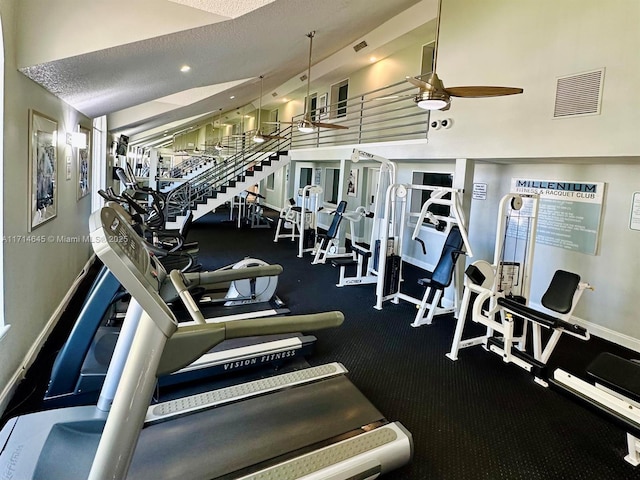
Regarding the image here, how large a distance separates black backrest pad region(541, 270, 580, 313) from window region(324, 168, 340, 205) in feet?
24.6

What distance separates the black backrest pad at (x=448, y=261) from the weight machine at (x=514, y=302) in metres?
0.59

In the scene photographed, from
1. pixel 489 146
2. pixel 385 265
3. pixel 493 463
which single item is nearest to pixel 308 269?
pixel 385 265

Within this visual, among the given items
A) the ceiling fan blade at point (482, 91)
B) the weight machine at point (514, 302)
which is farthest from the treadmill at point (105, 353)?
the ceiling fan blade at point (482, 91)

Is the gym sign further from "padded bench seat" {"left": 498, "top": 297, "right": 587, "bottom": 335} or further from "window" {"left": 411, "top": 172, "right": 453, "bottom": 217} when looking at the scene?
"window" {"left": 411, "top": 172, "right": 453, "bottom": 217}

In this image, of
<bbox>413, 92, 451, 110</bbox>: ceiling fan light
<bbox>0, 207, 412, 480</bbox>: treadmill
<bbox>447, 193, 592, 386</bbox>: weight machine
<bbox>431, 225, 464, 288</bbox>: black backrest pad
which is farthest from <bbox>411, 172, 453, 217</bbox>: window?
<bbox>0, 207, 412, 480</bbox>: treadmill

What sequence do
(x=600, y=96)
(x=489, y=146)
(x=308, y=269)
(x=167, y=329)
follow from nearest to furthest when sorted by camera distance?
1. (x=167, y=329)
2. (x=600, y=96)
3. (x=489, y=146)
4. (x=308, y=269)

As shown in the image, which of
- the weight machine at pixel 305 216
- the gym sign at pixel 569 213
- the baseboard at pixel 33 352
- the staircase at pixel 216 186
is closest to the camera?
the baseboard at pixel 33 352

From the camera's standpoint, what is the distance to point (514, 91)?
9.52 feet

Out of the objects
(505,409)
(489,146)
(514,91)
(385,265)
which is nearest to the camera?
(505,409)

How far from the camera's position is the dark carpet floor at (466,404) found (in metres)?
2.11

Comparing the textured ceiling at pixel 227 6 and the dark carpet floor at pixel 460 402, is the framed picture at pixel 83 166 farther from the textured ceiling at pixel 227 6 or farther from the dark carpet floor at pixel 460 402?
the textured ceiling at pixel 227 6

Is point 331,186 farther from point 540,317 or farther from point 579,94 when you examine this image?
point 540,317

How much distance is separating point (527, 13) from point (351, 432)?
4156 millimetres

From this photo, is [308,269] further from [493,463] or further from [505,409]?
[493,463]
